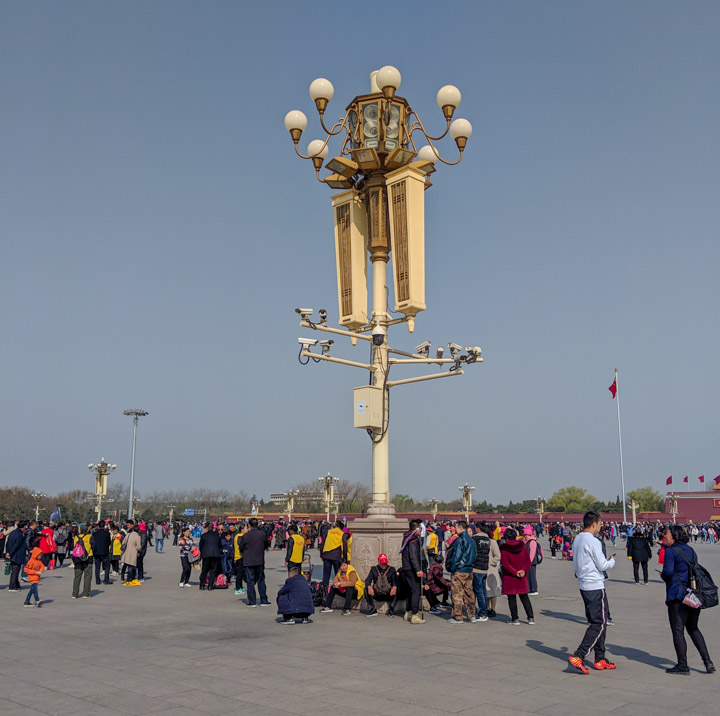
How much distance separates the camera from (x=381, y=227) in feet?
55.8

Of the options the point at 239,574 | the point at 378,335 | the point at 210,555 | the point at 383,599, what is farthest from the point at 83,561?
the point at 378,335

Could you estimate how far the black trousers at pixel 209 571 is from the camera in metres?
17.6

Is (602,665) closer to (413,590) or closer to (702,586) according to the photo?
(702,586)

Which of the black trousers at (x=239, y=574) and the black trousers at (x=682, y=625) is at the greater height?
the black trousers at (x=682, y=625)

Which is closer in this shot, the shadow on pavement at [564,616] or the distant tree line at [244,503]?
the shadow on pavement at [564,616]

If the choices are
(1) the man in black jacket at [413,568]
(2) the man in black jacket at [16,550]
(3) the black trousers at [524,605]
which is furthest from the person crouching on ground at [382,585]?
(2) the man in black jacket at [16,550]

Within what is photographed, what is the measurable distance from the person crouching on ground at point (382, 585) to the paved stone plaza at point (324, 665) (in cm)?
44

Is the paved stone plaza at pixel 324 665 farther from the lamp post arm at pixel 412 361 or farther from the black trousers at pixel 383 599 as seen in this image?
the lamp post arm at pixel 412 361

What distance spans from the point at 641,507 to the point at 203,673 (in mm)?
116243

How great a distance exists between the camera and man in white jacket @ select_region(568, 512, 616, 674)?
8.03m

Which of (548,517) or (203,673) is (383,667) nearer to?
(203,673)

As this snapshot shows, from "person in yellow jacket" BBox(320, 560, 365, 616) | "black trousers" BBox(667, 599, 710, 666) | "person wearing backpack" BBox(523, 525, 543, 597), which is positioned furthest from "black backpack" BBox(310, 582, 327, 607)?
"black trousers" BBox(667, 599, 710, 666)

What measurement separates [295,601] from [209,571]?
659 centimetres

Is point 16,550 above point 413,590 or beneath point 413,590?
above
